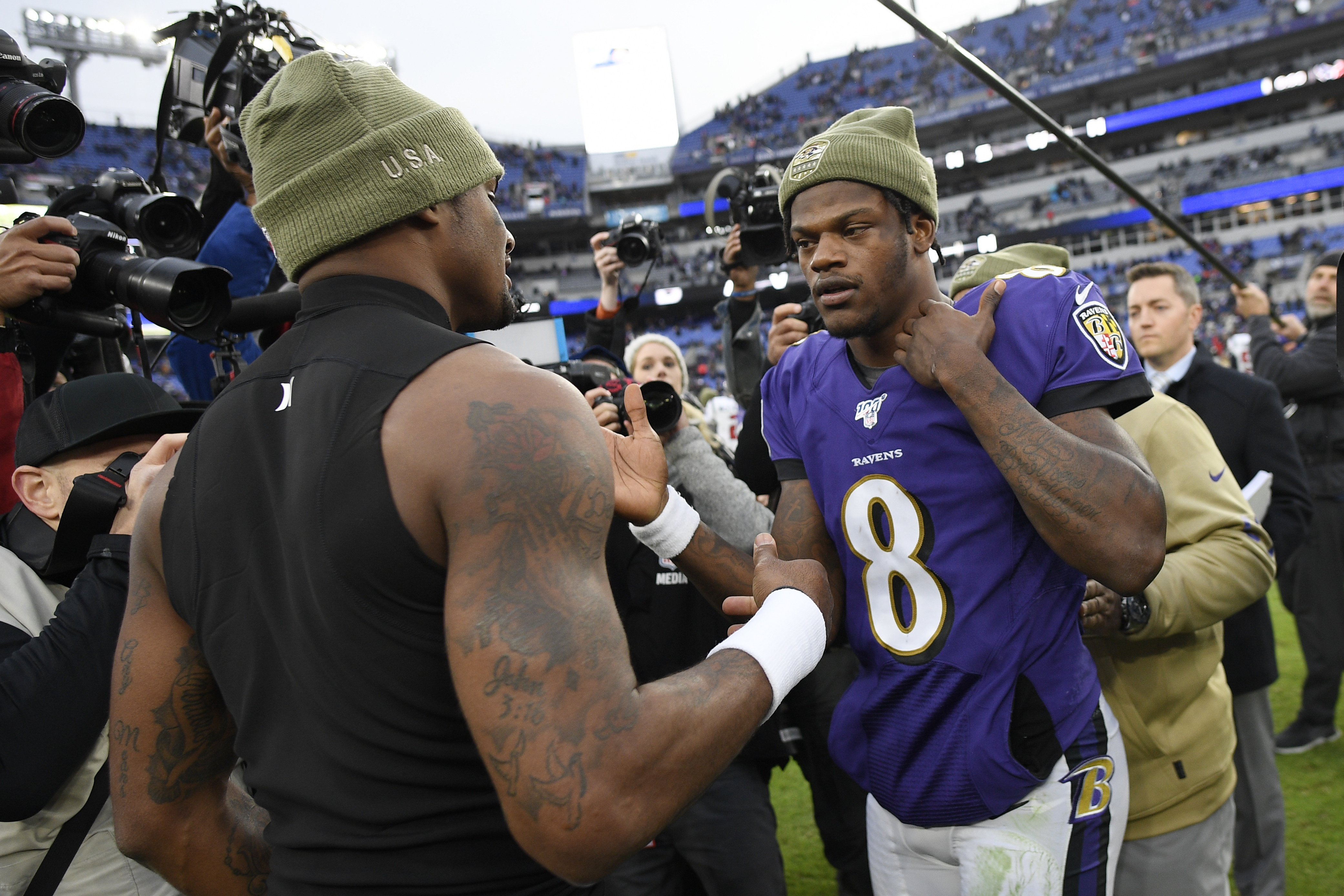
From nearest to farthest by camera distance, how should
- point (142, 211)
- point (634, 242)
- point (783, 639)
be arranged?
point (783, 639) < point (142, 211) < point (634, 242)

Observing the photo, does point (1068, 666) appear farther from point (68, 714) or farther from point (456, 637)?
point (68, 714)

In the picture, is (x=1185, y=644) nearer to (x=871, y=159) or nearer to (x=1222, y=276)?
(x=871, y=159)

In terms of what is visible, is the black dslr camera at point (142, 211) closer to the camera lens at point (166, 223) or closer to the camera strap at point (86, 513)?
the camera lens at point (166, 223)

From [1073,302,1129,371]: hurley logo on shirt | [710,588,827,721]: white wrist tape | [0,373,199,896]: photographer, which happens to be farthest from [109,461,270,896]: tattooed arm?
[1073,302,1129,371]: hurley logo on shirt

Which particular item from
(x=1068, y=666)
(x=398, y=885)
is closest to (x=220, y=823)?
(x=398, y=885)

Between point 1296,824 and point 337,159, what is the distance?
453 centimetres

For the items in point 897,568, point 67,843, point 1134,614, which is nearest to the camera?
point 67,843

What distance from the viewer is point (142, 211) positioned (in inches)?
100.0

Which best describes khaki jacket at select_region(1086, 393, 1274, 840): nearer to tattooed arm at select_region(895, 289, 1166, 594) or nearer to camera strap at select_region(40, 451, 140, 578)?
tattooed arm at select_region(895, 289, 1166, 594)

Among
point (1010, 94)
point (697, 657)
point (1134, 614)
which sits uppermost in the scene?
point (1010, 94)

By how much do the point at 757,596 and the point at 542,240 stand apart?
141 feet

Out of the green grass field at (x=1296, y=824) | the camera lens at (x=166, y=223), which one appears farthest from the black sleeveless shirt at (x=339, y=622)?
the green grass field at (x=1296, y=824)

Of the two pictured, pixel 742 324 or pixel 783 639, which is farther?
pixel 742 324

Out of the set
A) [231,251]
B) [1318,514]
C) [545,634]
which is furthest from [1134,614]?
[1318,514]
